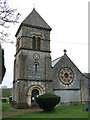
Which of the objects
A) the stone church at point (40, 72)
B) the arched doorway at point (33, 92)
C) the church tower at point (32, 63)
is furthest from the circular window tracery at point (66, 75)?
the arched doorway at point (33, 92)

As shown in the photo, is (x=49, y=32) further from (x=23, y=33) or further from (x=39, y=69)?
(x=39, y=69)

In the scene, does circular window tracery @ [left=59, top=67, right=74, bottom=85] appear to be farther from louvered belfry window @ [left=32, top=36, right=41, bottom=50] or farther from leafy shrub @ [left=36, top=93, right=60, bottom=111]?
leafy shrub @ [left=36, top=93, right=60, bottom=111]

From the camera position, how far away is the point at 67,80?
30953mm

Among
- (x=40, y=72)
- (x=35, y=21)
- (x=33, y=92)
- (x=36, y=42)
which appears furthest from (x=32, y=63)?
(x=35, y=21)

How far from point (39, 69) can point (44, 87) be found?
9.85 feet

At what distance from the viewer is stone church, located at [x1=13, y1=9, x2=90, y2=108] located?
90.7ft

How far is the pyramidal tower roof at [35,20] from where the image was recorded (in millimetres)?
30383

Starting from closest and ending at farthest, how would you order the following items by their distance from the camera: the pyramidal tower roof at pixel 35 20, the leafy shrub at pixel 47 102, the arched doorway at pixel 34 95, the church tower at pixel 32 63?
the leafy shrub at pixel 47 102
the church tower at pixel 32 63
the arched doorway at pixel 34 95
the pyramidal tower roof at pixel 35 20

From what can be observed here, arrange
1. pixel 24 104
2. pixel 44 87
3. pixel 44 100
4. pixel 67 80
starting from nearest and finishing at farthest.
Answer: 1. pixel 44 100
2. pixel 24 104
3. pixel 44 87
4. pixel 67 80

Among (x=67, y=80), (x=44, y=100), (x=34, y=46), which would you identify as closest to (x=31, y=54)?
(x=34, y=46)

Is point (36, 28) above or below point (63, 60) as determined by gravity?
above

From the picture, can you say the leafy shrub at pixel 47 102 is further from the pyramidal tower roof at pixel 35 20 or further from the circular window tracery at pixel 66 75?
the pyramidal tower roof at pixel 35 20

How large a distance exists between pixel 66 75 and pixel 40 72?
495 cm

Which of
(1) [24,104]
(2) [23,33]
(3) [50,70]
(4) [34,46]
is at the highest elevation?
(2) [23,33]
